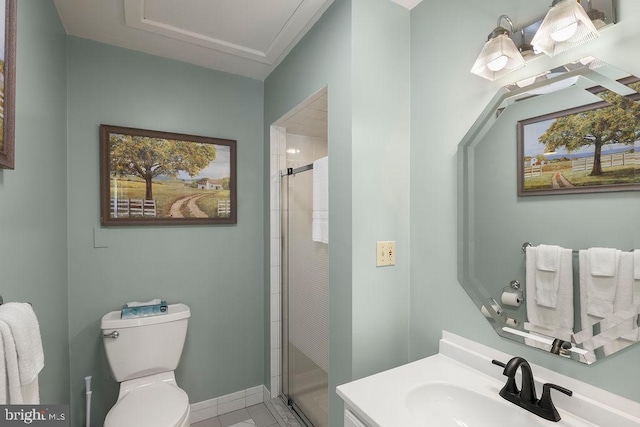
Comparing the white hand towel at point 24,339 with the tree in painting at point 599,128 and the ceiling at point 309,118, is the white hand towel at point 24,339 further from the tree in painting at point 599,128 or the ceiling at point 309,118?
the tree in painting at point 599,128

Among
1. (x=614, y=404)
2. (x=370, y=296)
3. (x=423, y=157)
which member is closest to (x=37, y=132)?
(x=370, y=296)

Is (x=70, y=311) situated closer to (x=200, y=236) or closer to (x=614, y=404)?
(x=200, y=236)

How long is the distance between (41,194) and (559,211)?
2.05m

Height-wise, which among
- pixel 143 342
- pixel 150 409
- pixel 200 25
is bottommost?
pixel 150 409

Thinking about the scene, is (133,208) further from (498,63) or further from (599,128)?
(599,128)

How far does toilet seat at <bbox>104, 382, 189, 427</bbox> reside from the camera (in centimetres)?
144

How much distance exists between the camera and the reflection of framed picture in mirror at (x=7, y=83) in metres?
A: 0.87

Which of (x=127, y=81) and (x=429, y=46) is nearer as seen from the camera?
(x=429, y=46)

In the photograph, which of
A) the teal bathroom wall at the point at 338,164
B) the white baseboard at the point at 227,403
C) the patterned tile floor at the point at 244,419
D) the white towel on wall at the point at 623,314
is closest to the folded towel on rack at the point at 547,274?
the white towel on wall at the point at 623,314

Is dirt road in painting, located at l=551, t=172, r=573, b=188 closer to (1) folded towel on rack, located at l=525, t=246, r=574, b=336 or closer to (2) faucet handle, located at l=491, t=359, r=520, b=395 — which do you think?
(1) folded towel on rack, located at l=525, t=246, r=574, b=336

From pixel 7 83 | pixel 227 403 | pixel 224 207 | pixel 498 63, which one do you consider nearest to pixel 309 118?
pixel 224 207

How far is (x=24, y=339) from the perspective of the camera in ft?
2.59

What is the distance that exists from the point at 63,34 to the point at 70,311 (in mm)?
1614

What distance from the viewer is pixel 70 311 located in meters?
1.82
